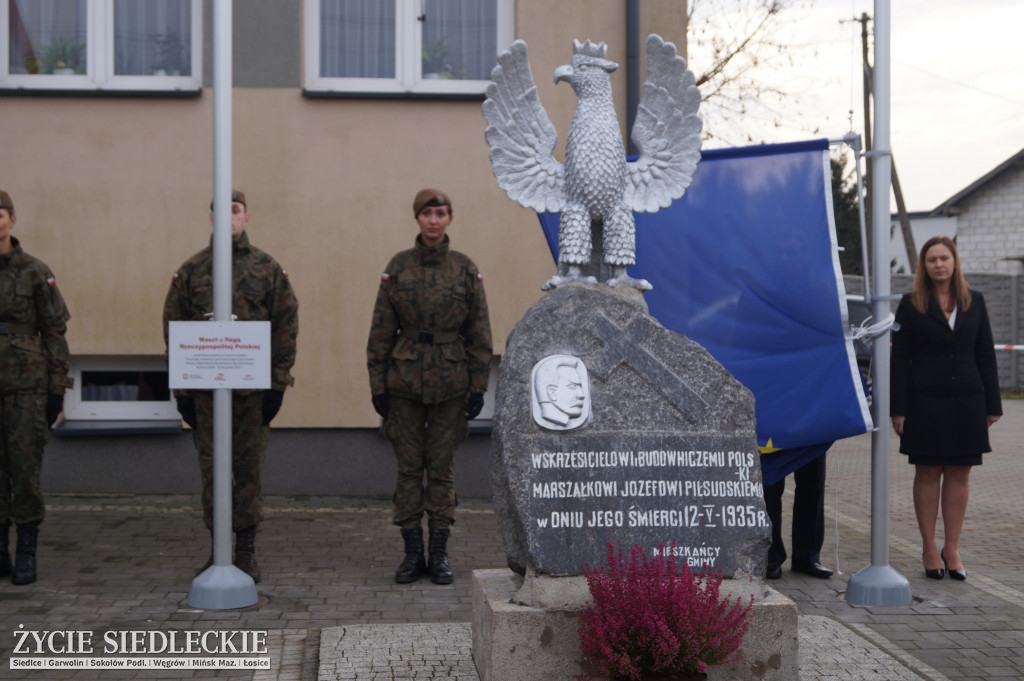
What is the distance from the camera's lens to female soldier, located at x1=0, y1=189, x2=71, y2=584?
19.0 feet

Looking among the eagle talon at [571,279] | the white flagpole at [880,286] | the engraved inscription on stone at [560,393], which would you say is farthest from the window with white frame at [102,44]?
the engraved inscription on stone at [560,393]

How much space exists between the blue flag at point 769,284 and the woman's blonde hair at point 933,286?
78 centimetres

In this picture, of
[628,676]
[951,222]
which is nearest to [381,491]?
[628,676]

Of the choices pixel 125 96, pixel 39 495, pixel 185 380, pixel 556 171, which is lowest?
pixel 39 495

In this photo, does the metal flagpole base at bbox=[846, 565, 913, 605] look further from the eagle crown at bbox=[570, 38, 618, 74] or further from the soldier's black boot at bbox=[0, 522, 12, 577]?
the soldier's black boot at bbox=[0, 522, 12, 577]

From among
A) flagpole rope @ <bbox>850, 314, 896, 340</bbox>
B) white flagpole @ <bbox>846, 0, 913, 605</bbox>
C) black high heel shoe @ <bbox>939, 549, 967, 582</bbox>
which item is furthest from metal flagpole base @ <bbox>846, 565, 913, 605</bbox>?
flagpole rope @ <bbox>850, 314, 896, 340</bbox>

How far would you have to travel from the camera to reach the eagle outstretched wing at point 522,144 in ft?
16.0

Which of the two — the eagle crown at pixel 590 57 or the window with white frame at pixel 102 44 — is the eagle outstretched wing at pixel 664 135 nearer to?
the eagle crown at pixel 590 57

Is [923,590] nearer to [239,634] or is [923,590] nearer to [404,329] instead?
[404,329]

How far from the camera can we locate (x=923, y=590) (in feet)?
19.8

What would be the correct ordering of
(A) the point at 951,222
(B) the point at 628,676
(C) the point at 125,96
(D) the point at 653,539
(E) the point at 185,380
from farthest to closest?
(A) the point at 951,222 → (C) the point at 125,96 → (E) the point at 185,380 → (D) the point at 653,539 → (B) the point at 628,676

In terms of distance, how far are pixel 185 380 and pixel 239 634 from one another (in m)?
1.27

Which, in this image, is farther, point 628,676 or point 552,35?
point 552,35

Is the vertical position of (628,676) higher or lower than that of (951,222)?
lower
